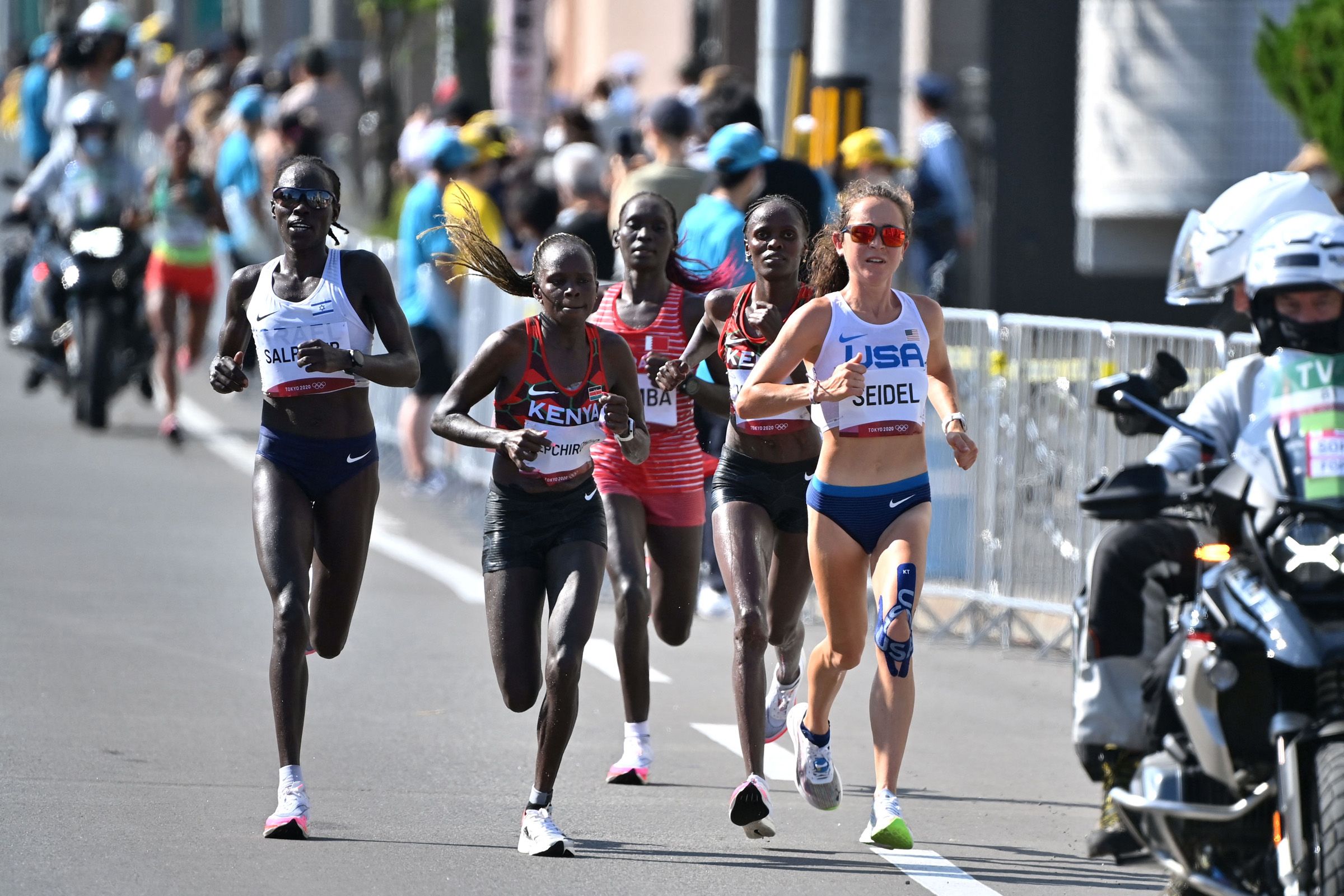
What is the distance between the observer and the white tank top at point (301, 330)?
790cm

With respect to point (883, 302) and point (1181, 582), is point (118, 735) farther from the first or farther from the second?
point (1181, 582)

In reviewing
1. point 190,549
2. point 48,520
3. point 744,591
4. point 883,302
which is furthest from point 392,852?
point 48,520

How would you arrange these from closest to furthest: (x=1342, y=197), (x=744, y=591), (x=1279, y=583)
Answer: (x=1279, y=583)
(x=744, y=591)
(x=1342, y=197)

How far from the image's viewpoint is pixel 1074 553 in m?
11.3

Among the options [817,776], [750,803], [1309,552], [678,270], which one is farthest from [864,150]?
[1309,552]

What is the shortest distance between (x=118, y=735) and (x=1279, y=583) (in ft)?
15.2

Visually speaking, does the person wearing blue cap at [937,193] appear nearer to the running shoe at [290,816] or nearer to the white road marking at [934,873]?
the white road marking at [934,873]

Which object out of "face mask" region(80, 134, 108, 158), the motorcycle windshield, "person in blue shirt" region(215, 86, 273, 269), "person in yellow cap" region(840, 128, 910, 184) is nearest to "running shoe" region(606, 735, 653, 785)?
the motorcycle windshield

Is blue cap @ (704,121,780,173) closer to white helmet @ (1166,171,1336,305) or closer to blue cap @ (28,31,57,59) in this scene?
white helmet @ (1166,171,1336,305)

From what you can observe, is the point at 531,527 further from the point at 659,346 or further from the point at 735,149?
the point at 735,149

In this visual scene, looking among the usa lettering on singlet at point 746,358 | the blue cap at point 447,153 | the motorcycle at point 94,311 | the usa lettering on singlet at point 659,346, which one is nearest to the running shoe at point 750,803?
the usa lettering on singlet at point 746,358

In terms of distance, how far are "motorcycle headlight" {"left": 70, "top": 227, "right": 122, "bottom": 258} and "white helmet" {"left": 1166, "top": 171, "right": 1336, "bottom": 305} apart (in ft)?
36.7

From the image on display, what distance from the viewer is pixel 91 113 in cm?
1689

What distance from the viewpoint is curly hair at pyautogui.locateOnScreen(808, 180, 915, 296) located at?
25.4 feet
